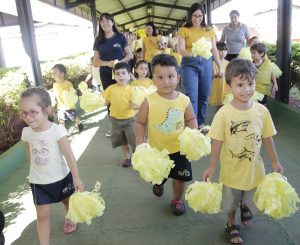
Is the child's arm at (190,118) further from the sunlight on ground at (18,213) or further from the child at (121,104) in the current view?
the sunlight on ground at (18,213)

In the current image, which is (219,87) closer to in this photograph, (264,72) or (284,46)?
(264,72)

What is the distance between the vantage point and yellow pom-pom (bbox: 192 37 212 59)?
15.4 feet

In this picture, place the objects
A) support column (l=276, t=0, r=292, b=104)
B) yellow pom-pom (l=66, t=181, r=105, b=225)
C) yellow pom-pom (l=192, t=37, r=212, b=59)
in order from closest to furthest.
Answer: yellow pom-pom (l=66, t=181, r=105, b=225) → yellow pom-pom (l=192, t=37, r=212, b=59) → support column (l=276, t=0, r=292, b=104)

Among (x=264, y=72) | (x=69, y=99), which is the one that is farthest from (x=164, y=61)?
(x=69, y=99)

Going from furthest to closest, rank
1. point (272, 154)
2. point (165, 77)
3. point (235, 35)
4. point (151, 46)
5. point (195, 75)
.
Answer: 1. point (151, 46)
2. point (235, 35)
3. point (195, 75)
4. point (165, 77)
5. point (272, 154)

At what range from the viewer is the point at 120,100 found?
435 centimetres

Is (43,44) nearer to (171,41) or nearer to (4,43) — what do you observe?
(4,43)

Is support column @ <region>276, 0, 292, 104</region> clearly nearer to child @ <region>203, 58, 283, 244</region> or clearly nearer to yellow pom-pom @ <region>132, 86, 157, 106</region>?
yellow pom-pom @ <region>132, 86, 157, 106</region>

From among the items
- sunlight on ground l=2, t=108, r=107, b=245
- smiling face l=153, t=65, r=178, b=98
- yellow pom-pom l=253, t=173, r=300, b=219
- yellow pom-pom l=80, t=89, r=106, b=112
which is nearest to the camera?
yellow pom-pom l=253, t=173, r=300, b=219

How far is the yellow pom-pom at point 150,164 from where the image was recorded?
2561 millimetres

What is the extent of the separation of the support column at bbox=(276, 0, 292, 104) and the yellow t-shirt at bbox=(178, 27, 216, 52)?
198 centimetres

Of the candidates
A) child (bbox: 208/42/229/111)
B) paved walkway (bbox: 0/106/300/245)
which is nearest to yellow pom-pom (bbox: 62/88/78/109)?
paved walkway (bbox: 0/106/300/245)

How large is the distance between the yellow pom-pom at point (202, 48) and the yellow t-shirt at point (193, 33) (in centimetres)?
18

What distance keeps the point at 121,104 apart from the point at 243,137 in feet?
7.10
